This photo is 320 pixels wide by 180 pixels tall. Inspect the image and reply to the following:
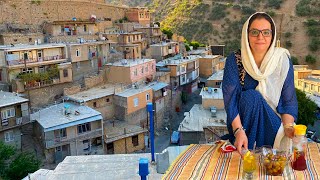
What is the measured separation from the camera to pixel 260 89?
140 inches

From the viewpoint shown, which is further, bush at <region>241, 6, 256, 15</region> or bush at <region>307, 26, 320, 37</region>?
bush at <region>241, 6, 256, 15</region>

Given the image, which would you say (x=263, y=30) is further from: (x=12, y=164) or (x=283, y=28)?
(x=283, y=28)

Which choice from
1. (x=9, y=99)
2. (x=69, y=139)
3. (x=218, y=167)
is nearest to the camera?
(x=218, y=167)

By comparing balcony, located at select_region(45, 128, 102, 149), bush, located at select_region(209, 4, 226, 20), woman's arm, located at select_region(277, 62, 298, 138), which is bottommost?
balcony, located at select_region(45, 128, 102, 149)

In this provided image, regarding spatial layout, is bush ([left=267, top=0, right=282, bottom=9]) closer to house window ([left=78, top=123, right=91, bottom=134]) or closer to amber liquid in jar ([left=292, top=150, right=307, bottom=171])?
house window ([left=78, top=123, right=91, bottom=134])

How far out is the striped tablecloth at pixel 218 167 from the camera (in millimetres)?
2705

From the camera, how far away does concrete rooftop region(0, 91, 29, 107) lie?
14.4 m

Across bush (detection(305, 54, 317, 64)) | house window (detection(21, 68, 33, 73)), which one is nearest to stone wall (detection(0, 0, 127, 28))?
house window (detection(21, 68, 33, 73))

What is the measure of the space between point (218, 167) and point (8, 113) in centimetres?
1349

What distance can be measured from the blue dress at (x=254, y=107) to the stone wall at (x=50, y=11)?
78.0 feet

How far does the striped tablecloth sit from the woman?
33 cm

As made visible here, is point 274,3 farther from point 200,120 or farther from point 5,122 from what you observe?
point 5,122

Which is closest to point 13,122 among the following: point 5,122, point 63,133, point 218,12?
point 5,122

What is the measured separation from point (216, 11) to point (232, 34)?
170 inches
